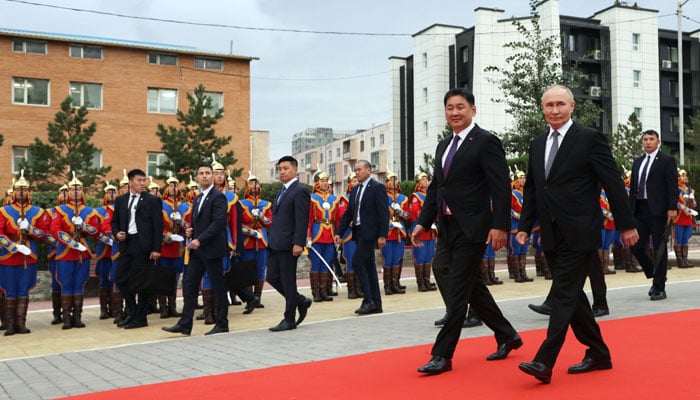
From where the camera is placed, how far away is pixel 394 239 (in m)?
13.4

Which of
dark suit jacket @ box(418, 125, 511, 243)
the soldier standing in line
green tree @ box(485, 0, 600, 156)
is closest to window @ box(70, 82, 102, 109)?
green tree @ box(485, 0, 600, 156)

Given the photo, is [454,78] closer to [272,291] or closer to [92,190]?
[92,190]

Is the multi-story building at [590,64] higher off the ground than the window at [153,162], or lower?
higher

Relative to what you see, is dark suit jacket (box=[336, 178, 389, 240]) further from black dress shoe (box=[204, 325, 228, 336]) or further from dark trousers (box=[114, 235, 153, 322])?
dark trousers (box=[114, 235, 153, 322])

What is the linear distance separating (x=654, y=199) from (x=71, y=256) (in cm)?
823

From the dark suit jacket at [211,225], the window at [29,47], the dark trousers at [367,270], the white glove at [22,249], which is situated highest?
the window at [29,47]

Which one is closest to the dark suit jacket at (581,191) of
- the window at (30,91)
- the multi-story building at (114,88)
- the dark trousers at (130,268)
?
the dark trousers at (130,268)

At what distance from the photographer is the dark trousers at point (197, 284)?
870 cm

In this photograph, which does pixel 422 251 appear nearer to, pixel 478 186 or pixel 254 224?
pixel 254 224

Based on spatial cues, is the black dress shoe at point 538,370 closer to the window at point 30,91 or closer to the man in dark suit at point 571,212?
the man in dark suit at point 571,212

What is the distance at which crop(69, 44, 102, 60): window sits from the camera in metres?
38.1

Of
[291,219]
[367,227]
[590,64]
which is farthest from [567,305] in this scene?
[590,64]

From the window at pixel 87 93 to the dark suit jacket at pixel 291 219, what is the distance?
3229 cm

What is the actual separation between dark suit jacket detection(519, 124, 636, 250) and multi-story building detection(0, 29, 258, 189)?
3414 cm
